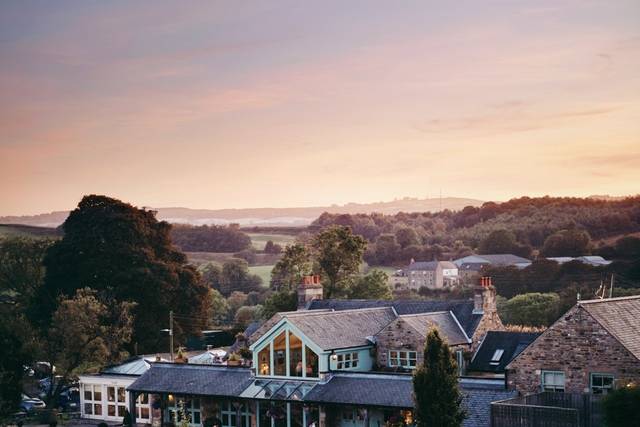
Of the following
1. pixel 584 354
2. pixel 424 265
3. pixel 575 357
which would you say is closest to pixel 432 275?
pixel 424 265

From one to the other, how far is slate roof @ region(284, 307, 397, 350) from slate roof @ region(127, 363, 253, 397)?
386cm

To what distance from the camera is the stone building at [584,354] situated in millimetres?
34719

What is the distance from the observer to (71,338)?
2208 inches

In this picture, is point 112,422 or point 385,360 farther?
point 112,422

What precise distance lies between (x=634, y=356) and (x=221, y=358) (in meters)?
27.1

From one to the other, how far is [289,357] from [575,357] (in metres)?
13.6

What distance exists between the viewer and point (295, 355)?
4384 centimetres

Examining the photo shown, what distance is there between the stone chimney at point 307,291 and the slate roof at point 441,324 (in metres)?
10.3

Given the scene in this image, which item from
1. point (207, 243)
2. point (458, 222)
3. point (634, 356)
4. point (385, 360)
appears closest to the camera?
point (634, 356)

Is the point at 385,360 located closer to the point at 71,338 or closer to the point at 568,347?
the point at 568,347

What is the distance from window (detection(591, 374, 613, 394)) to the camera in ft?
115

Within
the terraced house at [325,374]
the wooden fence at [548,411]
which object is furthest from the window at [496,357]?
the wooden fence at [548,411]

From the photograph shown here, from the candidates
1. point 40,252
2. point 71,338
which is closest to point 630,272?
point 40,252

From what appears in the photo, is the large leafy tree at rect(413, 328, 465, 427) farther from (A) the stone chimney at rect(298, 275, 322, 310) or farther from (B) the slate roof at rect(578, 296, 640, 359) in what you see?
(A) the stone chimney at rect(298, 275, 322, 310)
